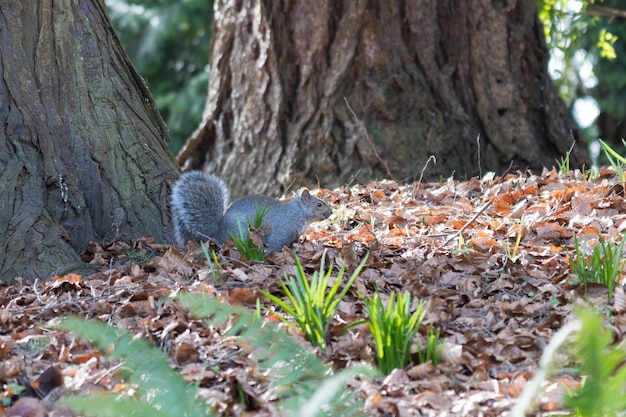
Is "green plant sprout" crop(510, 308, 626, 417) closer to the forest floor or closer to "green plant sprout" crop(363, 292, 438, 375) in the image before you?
the forest floor

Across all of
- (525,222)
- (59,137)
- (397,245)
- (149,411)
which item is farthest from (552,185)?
(149,411)

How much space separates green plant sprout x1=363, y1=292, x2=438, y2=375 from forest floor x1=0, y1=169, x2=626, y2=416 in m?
0.05

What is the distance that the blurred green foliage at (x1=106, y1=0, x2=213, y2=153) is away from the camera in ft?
45.6

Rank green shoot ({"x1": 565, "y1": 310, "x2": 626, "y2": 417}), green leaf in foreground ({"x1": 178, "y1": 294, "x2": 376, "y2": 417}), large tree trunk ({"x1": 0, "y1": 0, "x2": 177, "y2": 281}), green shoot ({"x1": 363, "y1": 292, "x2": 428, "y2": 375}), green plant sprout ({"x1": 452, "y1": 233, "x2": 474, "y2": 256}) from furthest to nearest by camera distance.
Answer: large tree trunk ({"x1": 0, "y1": 0, "x2": 177, "y2": 281}) → green plant sprout ({"x1": 452, "y1": 233, "x2": 474, "y2": 256}) → green shoot ({"x1": 363, "y1": 292, "x2": 428, "y2": 375}) → green leaf in foreground ({"x1": 178, "y1": 294, "x2": 376, "y2": 417}) → green shoot ({"x1": 565, "y1": 310, "x2": 626, "y2": 417})

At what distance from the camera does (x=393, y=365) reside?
7.76 ft

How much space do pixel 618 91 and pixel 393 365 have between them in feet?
38.4

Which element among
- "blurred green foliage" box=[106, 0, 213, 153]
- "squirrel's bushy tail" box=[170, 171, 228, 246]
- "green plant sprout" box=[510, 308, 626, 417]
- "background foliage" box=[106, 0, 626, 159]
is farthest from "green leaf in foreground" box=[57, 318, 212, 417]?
"blurred green foliage" box=[106, 0, 213, 153]

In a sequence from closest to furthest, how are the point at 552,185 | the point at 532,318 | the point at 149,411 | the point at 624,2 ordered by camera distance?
the point at 149,411 < the point at 532,318 < the point at 552,185 < the point at 624,2

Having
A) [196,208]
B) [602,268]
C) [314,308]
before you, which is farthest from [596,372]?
[196,208]

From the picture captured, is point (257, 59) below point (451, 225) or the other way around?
the other way around

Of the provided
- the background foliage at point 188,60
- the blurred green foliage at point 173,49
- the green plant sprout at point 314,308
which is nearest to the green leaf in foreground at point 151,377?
the green plant sprout at point 314,308

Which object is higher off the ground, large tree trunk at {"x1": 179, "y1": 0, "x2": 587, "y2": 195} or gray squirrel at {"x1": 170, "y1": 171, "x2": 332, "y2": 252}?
large tree trunk at {"x1": 179, "y1": 0, "x2": 587, "y2": 195}

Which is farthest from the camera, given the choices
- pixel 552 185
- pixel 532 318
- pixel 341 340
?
pixel 552 185

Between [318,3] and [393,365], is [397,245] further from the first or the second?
[318,3]
